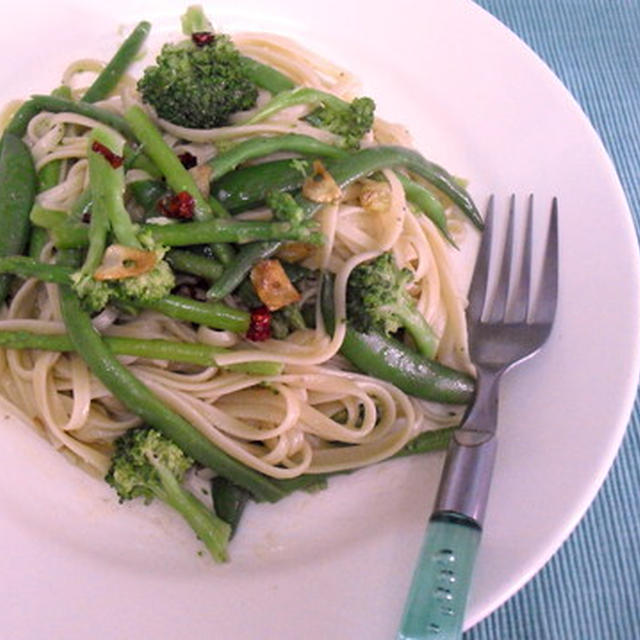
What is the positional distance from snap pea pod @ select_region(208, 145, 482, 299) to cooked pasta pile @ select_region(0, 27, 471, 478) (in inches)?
3.4

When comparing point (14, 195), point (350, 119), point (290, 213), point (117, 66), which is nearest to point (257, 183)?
point (290, 213)

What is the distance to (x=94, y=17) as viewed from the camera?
3617 millimetres

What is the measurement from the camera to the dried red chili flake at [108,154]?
274 centimetres

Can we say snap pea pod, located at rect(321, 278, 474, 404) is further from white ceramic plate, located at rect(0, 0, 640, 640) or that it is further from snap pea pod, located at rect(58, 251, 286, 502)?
snap pea pod, located at rect(58, 251, 286, 502)

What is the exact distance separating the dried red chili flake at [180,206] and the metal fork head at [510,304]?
1.23 m

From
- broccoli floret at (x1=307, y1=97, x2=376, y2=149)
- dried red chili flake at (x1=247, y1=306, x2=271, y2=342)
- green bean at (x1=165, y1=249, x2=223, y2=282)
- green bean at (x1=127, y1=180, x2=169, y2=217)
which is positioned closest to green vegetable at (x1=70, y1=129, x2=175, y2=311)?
green bean at (x1=165, y1=249, x2=223, y2=282)

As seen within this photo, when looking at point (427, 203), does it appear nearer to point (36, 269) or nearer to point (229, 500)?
point (229, 500)

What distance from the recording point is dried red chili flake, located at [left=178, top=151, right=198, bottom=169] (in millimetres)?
3030

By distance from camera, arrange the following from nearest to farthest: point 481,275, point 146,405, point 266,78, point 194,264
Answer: point 146,405
point 194,264
point 481,275
point 266,78

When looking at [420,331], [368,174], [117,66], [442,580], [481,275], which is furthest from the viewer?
[117,66]

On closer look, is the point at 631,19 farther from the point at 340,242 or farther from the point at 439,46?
the point at 340,242

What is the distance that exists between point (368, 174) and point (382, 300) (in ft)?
2.00

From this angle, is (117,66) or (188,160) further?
(117,66)

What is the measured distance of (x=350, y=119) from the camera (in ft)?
10.3
